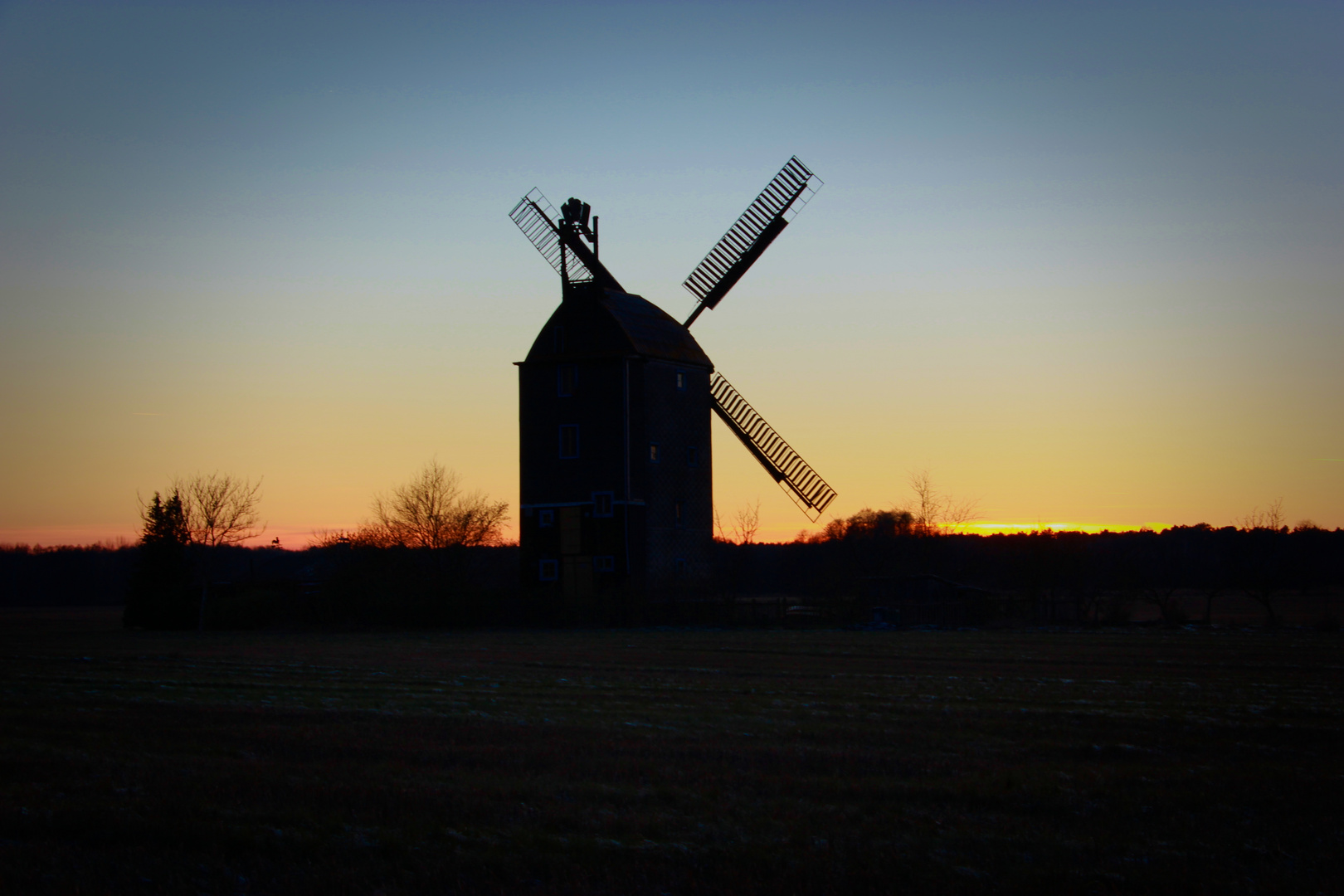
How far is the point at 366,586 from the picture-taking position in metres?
55.8

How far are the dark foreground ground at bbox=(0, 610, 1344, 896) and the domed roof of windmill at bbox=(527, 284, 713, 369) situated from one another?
28200 millimetres

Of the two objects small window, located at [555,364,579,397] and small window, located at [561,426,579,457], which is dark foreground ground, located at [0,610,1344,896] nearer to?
small window, located at [561,426,579,457]

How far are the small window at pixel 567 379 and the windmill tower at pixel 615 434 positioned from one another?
0.05 meters

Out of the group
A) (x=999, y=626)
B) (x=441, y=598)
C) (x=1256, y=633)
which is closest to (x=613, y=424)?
(x=441, y=598)

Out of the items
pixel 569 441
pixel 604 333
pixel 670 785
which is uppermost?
pixel 604 333

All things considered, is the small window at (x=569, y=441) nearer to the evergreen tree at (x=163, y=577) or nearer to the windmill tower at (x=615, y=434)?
the windmill tower at (x=615, y=434)

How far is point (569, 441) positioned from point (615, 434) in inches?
93.7

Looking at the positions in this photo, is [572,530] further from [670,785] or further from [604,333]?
[670,785]

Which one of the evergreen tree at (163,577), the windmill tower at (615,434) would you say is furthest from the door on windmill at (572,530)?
the evergreen tree at (163,577)

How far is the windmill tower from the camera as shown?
1997 inches

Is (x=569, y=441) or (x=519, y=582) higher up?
(x=569, y=441)

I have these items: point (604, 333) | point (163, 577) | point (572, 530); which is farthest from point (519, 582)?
point (163, 577)

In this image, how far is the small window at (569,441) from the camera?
51.3m

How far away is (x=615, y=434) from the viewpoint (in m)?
50.6
